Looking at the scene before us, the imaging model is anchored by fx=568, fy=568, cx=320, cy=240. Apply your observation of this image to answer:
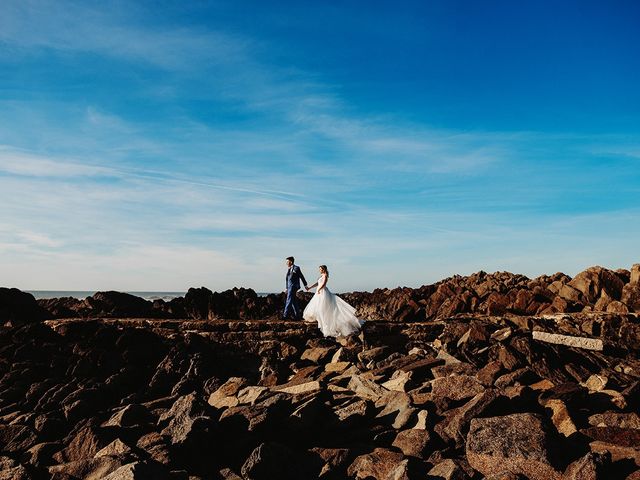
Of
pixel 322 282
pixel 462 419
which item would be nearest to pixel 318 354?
pixel 322 282

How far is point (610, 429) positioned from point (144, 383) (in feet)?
30.4

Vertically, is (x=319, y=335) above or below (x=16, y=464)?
above

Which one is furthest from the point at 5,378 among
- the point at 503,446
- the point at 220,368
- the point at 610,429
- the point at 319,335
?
the point at 610,429

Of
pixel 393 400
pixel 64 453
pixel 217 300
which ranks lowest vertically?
pixel 64 453

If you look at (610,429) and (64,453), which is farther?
(64,453)

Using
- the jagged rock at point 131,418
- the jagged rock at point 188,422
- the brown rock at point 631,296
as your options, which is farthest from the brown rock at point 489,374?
the brown rock at point 631,296

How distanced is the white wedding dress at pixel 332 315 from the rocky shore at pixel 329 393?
1.16 ft

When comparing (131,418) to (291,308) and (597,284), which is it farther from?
(597,284)

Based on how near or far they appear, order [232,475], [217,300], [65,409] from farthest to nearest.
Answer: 1. [217,300]
2. [65,409]
3. [232,475]

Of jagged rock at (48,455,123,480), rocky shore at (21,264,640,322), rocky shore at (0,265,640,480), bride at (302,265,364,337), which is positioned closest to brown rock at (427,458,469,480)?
rocky shore at (0,265,640,480)

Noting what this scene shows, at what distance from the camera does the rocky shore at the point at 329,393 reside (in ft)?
21.5

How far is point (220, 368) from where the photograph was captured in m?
12.6

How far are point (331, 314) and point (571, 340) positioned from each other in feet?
17.3

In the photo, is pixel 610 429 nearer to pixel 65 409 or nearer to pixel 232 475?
pixel 232 475
